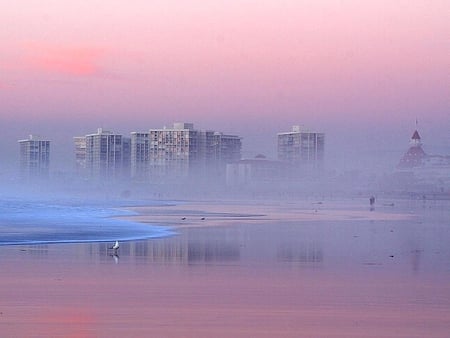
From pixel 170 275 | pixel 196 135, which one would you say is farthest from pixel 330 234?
pixel 196 135

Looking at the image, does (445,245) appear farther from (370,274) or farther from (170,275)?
(170,275)

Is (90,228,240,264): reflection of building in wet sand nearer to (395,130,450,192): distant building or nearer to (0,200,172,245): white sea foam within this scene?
(0,200,172,245): white sea foam

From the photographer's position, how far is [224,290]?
15141 millimetres

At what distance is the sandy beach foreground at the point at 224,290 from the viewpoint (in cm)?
1171

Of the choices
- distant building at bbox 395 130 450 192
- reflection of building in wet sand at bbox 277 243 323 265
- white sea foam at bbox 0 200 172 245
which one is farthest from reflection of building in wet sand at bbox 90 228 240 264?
distant building at bbox 395 130 450 192

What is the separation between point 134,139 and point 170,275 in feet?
594

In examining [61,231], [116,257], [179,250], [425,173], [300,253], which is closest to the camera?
[116,257]

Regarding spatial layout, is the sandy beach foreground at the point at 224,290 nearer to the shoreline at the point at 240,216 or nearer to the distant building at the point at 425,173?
the shoreline at the point at 240,216

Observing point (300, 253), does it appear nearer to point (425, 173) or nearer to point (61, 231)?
point (61, 231)

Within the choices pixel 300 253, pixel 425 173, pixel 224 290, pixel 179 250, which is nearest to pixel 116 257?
pixel 179 250

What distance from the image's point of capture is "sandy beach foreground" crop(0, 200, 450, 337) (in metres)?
11.7

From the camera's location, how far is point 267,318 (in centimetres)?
1241

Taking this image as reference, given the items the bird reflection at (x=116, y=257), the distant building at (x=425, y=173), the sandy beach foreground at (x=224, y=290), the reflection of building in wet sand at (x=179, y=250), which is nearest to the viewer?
the sandy beach foreground at (x=224, y=290)

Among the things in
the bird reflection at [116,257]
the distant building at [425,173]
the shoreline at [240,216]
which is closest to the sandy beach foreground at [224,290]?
the bird reflection at [116,257]
